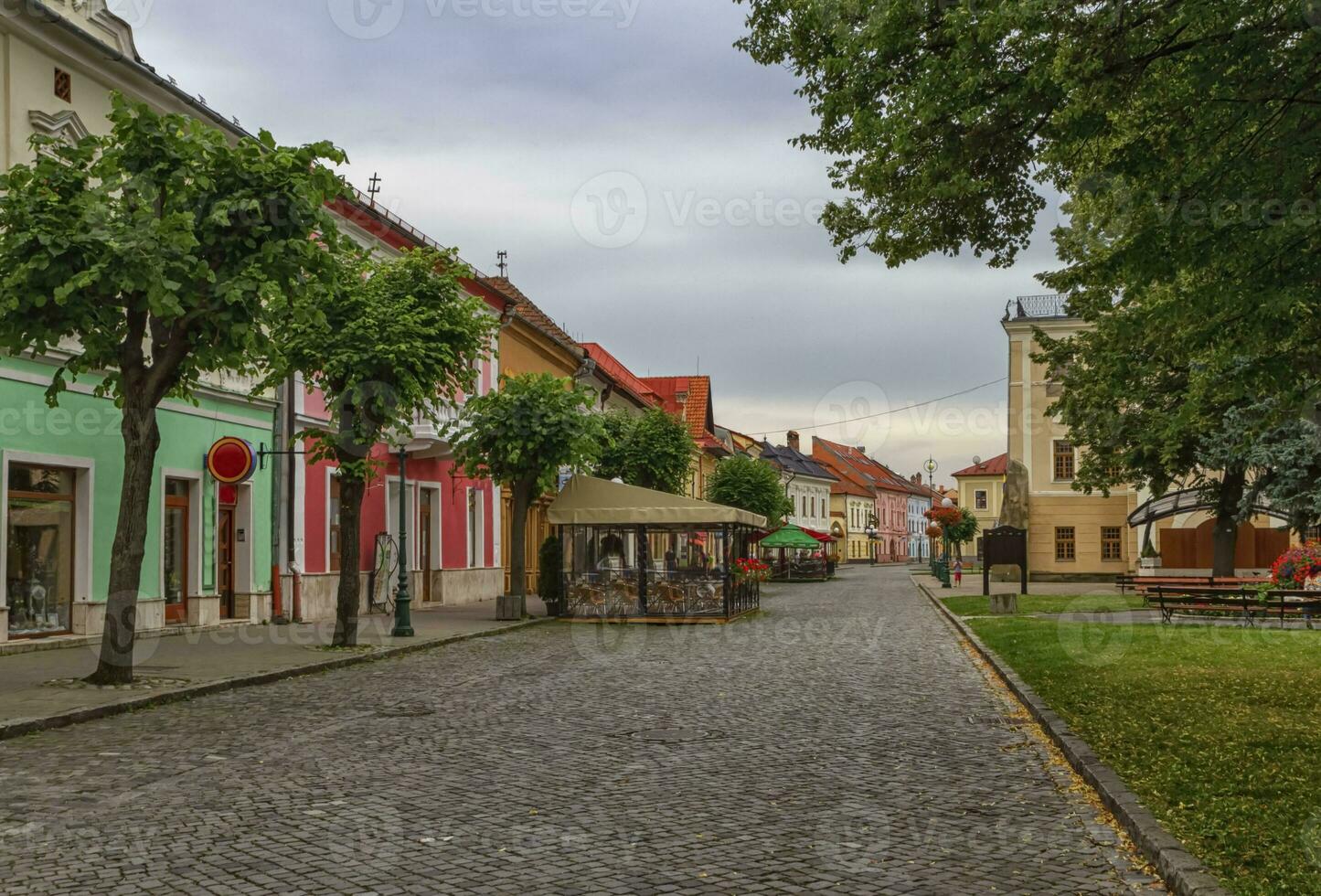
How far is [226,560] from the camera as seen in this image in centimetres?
2309

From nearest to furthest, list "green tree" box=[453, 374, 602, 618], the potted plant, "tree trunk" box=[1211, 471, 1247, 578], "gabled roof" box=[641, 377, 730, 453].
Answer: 1. "green tree" box=[453, 374, 602, 618]
2. the potted plant
3. "tree trunk" box=[1211, 471, 1247, 578]
4. "gabled roof" box=[641, 377, 730, 453]

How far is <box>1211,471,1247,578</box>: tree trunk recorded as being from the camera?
118 feet

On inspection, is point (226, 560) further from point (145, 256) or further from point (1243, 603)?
point (1243, 603)

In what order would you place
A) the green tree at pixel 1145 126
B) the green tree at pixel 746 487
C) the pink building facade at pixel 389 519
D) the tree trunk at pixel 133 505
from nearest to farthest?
the green tree at pixel 1145 126 → the tree trunk at pixel 133 505 → the pink building facade at pixel 389 519 → the green tree at pixel 746 487

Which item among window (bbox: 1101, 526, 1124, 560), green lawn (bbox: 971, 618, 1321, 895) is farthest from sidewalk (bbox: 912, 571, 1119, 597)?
green lawn (bbox: 971, 618, 1321, 895)

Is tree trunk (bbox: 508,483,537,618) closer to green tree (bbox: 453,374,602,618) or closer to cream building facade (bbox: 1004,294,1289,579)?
green tree (bbox: 453,374,602,618)

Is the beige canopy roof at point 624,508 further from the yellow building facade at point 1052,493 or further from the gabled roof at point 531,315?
the yellow building facade at point 1052,493

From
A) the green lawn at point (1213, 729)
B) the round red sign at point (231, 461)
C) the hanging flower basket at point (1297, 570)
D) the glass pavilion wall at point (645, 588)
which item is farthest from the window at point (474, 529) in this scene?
the hanging flower basket at point (1297, 570)

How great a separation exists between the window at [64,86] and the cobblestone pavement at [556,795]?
9.74m

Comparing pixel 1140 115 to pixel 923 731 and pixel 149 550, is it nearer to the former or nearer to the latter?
pixel 923 731

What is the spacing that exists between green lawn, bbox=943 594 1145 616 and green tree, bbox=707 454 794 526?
22.4 meters

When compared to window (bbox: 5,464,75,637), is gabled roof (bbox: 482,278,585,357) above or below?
above

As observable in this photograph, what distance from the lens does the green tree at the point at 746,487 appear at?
2315 inches

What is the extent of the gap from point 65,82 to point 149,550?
7.15m
